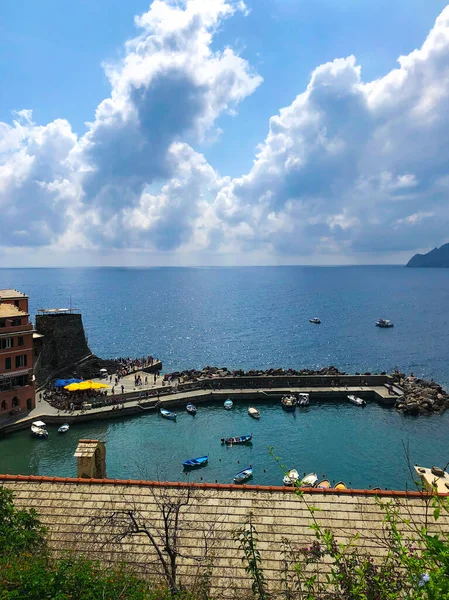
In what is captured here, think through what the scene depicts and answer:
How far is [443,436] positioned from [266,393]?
72.0 feet

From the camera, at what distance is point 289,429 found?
48.9 m

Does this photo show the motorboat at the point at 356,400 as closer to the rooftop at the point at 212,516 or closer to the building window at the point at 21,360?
the building window at the point at 21,360

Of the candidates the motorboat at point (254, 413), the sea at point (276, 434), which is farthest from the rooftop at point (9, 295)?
the motorboat at point (254, 413)

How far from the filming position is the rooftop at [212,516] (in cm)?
1201

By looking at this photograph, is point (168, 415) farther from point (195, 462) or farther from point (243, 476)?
point (243, 476)

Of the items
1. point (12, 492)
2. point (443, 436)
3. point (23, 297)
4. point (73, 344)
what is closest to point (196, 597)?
point (12, 492)

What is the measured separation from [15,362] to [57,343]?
57.1 ft

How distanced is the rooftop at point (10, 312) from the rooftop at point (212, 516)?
36481 millimetres

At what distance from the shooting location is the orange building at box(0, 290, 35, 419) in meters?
46.9

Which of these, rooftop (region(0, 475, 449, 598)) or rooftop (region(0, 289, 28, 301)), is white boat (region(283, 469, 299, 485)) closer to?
rooftop (region(0, 475, 449, 598))

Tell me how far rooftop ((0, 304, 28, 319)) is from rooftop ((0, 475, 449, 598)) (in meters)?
36.5

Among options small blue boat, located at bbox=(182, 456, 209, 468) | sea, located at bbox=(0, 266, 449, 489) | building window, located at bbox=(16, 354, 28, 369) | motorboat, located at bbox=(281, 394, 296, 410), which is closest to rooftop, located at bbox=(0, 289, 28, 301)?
building window, located at bbox=(16, 354, 28, 369)

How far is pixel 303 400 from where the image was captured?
56312 millimetres

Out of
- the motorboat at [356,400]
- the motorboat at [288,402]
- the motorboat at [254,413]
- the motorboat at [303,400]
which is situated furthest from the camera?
the motorboat at [303,400]
